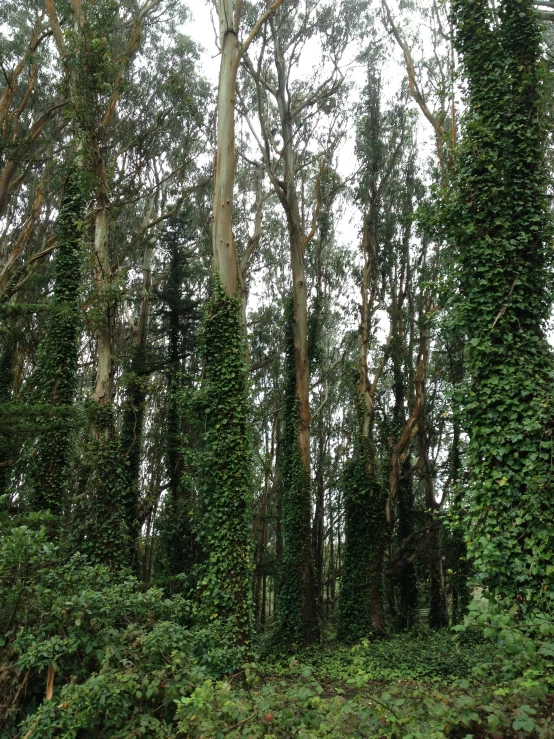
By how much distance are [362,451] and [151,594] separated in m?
12.1

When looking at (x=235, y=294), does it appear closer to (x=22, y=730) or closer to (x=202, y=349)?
(x=202, y=349)

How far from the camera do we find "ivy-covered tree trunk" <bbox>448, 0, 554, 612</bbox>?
7.40 metres

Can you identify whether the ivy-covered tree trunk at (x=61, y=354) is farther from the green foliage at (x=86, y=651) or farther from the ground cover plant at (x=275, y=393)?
the green foliage at (x=86, y=651)

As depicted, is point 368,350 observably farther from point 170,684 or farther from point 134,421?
point 170,684

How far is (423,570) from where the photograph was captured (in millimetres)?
27375

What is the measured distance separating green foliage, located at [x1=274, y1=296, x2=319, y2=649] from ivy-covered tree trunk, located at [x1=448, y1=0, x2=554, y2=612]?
913 cm

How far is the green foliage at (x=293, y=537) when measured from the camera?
16344 mm

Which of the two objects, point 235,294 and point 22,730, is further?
point 235,294

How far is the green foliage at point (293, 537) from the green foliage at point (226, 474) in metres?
6.19

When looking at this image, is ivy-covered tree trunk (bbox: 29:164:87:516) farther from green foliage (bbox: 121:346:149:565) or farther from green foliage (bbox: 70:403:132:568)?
green foliage (bbox: 121:346:149:565)

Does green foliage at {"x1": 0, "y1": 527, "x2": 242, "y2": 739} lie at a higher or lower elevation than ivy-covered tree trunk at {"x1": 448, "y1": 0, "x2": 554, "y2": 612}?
lower

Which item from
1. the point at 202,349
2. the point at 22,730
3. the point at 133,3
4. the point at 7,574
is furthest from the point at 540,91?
the point at 133,3

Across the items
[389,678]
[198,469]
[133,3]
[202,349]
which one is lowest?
[389,678]

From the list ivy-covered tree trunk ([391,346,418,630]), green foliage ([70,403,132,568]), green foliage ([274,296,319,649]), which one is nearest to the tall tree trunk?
green foliage ([274,296,319,649])
